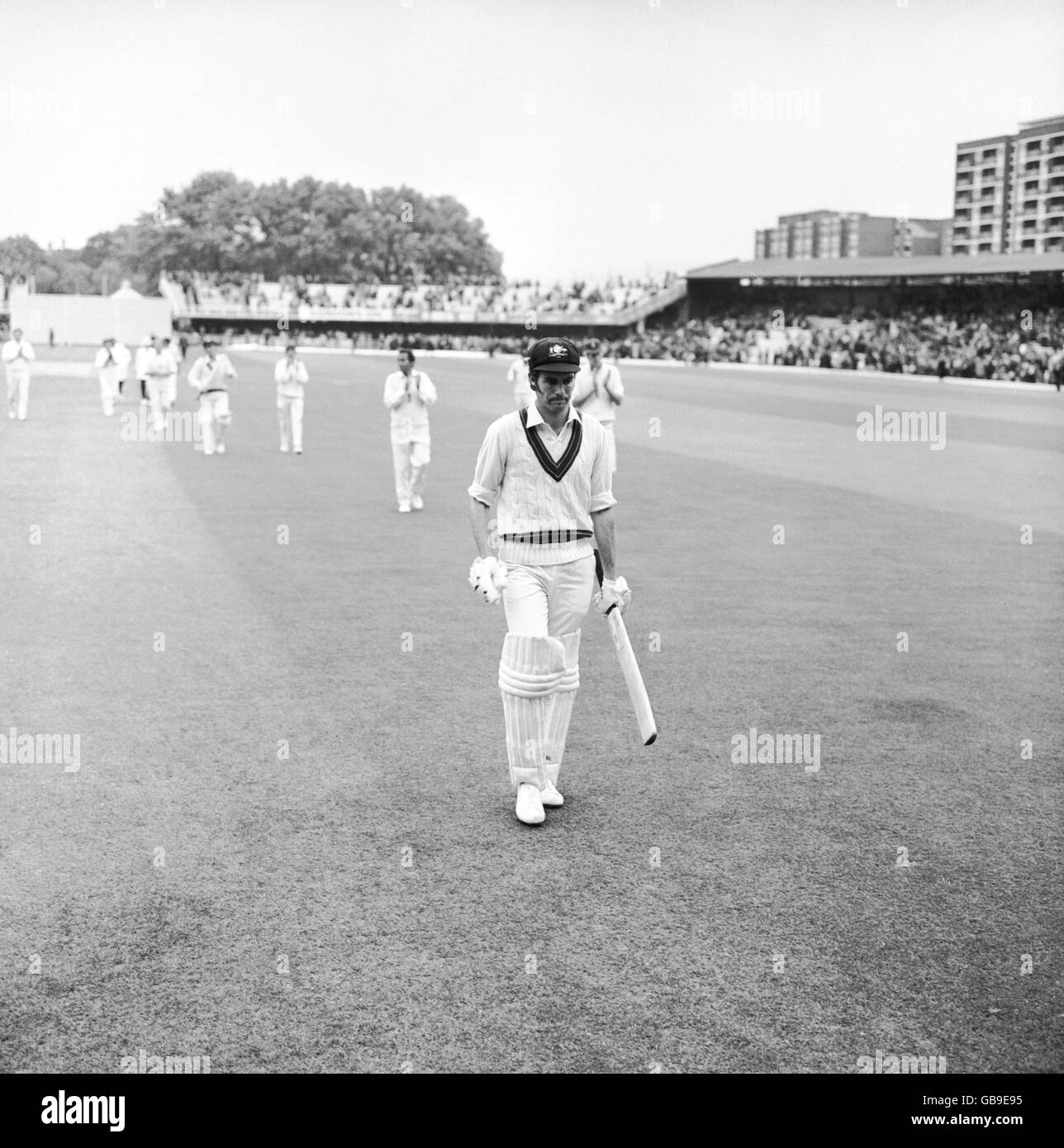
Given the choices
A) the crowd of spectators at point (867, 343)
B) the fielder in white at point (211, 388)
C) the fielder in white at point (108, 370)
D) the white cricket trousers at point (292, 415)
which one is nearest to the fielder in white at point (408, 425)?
the white cricket trousers at point (292, 415)

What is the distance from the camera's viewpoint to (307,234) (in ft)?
352

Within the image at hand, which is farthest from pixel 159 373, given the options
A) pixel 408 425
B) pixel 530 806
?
pixel 530 806

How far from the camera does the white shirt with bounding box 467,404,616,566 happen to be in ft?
19.9

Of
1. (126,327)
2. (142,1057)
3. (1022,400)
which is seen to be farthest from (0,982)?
(126,327)

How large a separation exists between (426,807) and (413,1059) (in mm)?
2219

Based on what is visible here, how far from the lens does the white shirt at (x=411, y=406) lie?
1597cm

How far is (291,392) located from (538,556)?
53.6 feet

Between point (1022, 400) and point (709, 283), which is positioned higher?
point (709, 283)

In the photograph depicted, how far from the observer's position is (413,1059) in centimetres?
405

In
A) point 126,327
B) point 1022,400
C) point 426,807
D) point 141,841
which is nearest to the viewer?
point 141,841

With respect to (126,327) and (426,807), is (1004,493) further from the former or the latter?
(126,327)

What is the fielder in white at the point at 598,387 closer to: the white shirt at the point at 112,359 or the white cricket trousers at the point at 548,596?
the white cricket trousers at the point at 548,596

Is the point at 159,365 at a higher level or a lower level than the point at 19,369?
higher

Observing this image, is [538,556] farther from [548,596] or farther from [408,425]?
[408,425]
